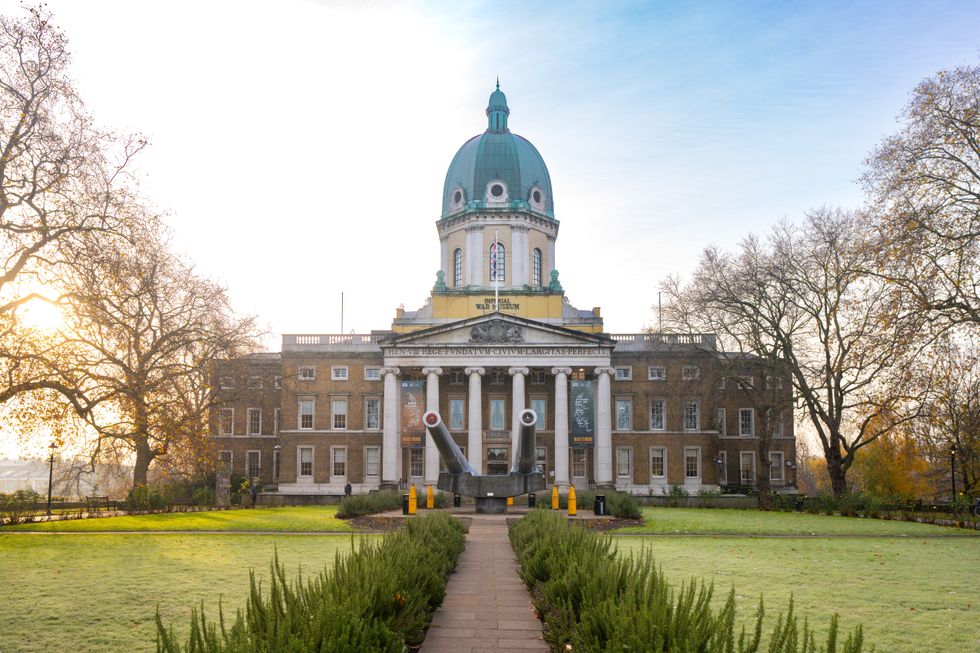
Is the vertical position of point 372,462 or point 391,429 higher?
point 391,429

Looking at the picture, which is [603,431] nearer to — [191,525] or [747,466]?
[747,466]

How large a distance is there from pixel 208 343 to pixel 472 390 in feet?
74.4

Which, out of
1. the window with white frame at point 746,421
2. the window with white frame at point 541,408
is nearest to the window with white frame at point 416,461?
the window with white frame at point 541,408

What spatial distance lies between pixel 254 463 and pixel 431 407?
1812 centimetres

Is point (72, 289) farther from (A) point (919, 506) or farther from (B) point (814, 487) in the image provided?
(B) point (814, 487)

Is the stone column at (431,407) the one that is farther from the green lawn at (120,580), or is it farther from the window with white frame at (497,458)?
the green lawn at (120,580)

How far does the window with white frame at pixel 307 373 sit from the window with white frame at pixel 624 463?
23.0m

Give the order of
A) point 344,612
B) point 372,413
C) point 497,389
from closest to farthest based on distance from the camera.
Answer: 1. point 344,612
2. point 497,389
3. point 372,413

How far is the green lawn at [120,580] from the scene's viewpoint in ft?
35.0

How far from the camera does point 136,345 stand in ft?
115

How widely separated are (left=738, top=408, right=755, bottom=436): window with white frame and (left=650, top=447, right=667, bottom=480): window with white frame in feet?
21.2

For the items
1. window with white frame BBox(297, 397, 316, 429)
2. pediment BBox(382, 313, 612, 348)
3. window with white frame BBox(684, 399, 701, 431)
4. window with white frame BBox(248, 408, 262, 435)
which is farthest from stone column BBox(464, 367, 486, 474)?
window with white frame BBox(248, 408, 262, 435)

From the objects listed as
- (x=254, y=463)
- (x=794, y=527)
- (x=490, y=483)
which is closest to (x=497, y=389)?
(x=254, y=463)

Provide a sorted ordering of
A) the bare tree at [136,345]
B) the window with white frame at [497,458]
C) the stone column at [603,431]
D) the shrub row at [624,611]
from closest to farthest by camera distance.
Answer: the shrub row at [624,611] → the bare tree at [136,345] → the stone column at [603,431] → the window with white frame at [497,458]
